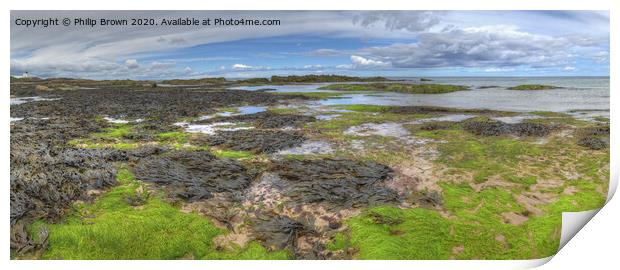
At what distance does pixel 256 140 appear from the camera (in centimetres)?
996

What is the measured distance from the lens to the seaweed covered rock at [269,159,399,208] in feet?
22.4

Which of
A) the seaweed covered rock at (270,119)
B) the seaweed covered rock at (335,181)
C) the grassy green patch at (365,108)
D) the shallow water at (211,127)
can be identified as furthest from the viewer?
the grassy green patch at (365,108)

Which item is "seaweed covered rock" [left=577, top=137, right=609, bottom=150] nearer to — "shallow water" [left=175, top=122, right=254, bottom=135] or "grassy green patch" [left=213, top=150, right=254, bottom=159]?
"grassy green patch" [left=213, top=150, right=254, bottom=159]

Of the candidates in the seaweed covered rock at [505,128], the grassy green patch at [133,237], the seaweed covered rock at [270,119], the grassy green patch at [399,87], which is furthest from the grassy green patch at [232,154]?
the grassy green patch at [399,87]

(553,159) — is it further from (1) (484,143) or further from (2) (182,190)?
(2) (182,190)

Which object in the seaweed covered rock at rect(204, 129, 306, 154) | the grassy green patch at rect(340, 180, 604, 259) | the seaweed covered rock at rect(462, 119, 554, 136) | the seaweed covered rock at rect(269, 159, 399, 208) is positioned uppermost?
the seaweed covered rock at rect(462, 119, 554, 136)

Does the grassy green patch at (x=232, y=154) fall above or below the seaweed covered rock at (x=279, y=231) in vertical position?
above

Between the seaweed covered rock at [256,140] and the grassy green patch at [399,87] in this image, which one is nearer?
the seaweed covered rock at [256,140]

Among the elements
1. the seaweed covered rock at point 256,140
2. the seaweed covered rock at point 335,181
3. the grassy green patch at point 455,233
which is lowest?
the grassy green patch at point 455,233

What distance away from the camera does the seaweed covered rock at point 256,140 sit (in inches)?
369

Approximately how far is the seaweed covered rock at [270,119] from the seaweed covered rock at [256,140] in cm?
131

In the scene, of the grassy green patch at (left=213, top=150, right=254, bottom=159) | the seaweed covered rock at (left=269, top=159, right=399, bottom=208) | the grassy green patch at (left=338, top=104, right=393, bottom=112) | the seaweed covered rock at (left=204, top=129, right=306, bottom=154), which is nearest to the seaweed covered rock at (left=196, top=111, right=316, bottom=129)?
the seaweed covered rock at (left=204, top=129, right=306, bottom=154)

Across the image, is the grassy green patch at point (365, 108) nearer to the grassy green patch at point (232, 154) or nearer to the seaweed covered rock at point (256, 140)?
the seaweed covered rock at point (256, 140)

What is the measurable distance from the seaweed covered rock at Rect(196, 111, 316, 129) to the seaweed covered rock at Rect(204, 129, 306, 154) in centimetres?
131
